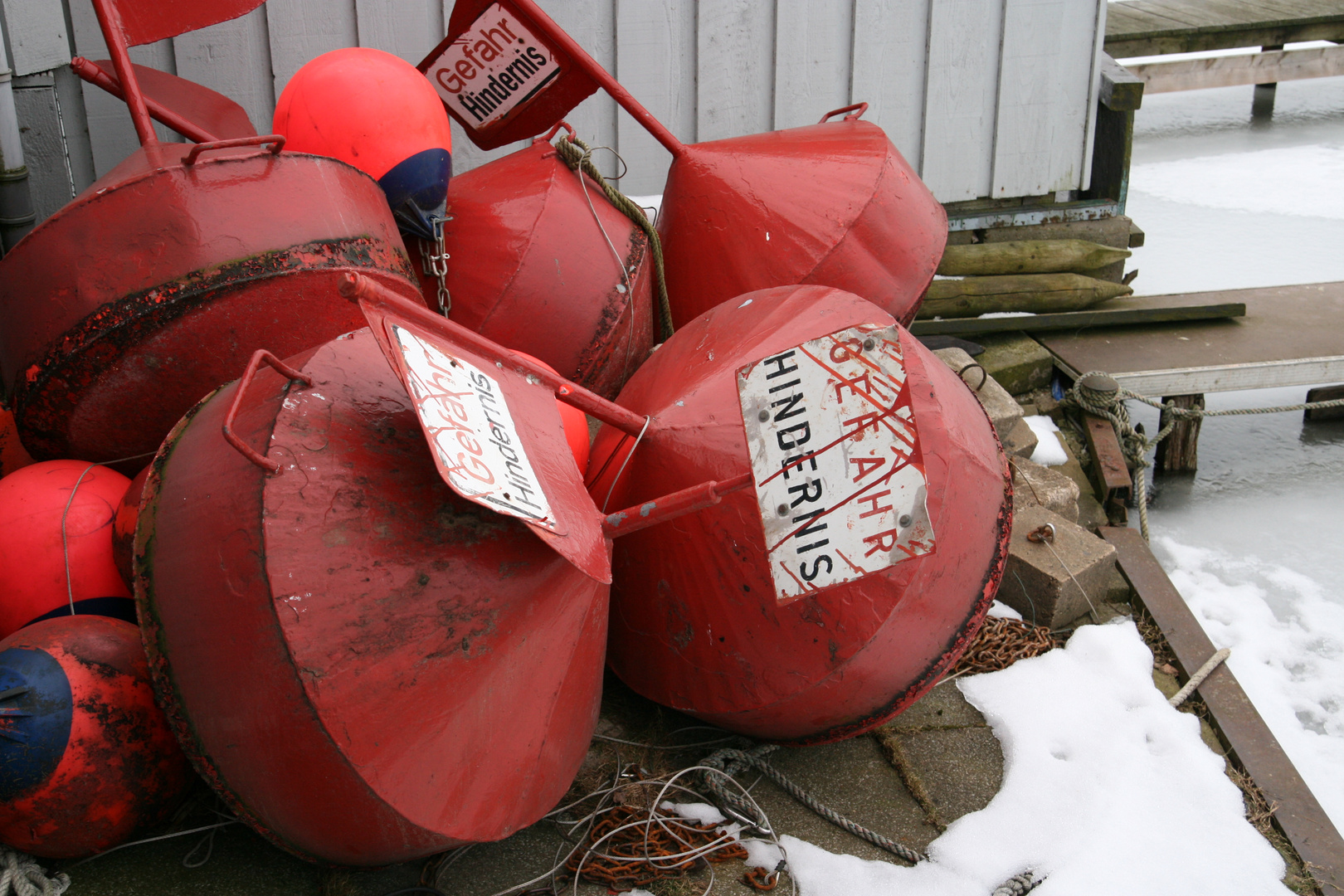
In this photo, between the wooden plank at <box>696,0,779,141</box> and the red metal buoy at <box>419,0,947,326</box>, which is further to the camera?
the wooden plank at <box>696,0,779,141</box>

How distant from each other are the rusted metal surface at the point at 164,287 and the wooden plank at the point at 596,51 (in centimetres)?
200

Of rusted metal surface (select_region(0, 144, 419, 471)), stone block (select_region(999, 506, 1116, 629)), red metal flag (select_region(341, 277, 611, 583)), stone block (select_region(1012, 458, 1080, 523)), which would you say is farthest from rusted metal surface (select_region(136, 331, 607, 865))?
stone block (select_region(1012, 458, 1080, 523))

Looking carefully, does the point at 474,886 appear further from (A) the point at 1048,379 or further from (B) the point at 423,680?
(A) the point at 1048,379

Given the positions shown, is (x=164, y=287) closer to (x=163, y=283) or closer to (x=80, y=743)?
(x=163, y=283)

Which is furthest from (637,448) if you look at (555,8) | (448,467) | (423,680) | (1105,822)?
(555,8)

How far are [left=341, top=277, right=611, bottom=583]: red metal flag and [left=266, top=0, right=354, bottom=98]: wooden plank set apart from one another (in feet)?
9.11

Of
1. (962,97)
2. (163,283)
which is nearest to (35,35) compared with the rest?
(163,283)

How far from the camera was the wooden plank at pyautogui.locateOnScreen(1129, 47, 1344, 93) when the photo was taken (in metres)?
7.80

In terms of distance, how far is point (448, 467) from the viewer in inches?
56.3

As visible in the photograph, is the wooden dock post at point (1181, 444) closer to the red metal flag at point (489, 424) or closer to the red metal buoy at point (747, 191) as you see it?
the red metal buoy at point (747, 191)

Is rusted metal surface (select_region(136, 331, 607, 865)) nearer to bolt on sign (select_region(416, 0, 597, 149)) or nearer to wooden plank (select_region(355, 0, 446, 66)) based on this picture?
bolt on sign (select_region(416, 0, 597, 149))

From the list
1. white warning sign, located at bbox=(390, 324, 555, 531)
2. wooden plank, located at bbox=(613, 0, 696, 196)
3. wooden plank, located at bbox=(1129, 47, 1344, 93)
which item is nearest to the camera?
white warning sign, located at bbox=(390, 324, 555, 531)

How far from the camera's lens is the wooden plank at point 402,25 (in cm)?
402

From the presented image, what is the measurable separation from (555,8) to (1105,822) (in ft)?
11.4
